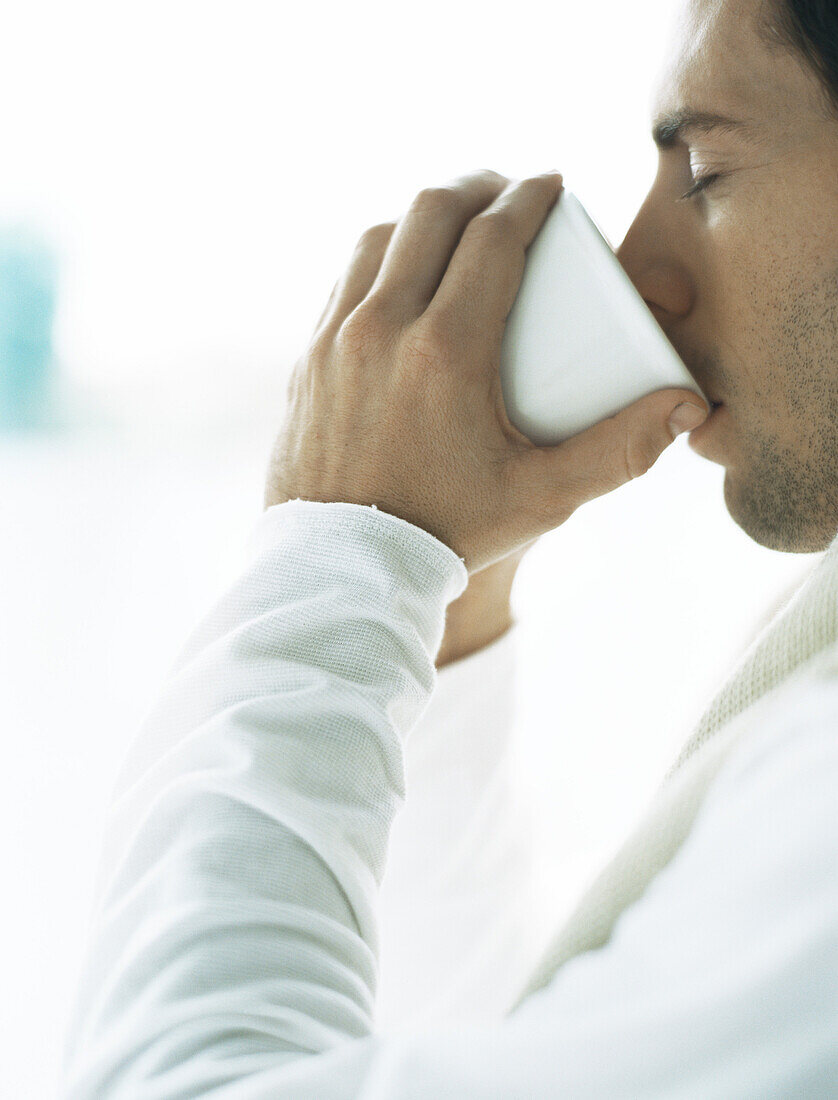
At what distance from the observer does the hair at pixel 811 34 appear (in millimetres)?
683

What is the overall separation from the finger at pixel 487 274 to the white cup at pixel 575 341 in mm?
12

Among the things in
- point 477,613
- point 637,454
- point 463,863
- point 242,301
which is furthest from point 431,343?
point 242,301

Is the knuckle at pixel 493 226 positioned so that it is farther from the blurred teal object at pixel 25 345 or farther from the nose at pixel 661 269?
the blurred teal object at pixel 25 345

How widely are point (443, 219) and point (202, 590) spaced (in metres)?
0.72

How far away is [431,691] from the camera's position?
653mm

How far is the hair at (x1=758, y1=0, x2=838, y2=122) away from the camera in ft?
2.24

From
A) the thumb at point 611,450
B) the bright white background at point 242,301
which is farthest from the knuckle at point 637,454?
the bright white background at point 242,301

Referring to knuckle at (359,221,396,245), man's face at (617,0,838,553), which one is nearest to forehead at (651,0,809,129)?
man's face at (617,0,838,553)

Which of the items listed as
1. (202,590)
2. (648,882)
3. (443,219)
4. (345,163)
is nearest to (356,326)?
(443,219)

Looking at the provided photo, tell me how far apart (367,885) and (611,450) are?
35cm

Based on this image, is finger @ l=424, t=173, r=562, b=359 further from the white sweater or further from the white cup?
the white sweater

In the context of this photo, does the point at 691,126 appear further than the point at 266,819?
Yes

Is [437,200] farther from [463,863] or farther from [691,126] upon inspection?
[463,863]

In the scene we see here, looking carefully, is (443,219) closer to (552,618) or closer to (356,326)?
(356,326)
